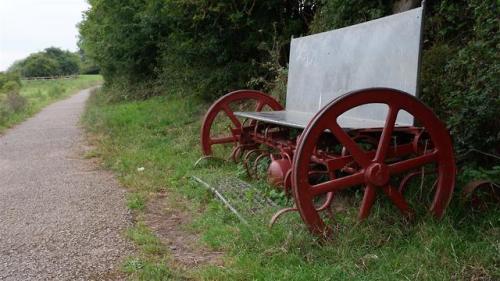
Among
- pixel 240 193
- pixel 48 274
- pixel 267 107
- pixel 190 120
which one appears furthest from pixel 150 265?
pixel 190 120

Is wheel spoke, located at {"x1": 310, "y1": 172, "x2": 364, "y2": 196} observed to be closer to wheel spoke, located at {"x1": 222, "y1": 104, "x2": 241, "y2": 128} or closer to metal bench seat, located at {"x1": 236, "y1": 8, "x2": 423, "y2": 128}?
metal bench seat, located at {"x1": 236, "y1": 8, "x2": 423, "y2": 128}

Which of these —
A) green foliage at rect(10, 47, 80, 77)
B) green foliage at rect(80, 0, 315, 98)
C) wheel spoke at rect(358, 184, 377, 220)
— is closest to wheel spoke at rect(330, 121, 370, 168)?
wheel spoke at rect(358, 184, 377, 220)

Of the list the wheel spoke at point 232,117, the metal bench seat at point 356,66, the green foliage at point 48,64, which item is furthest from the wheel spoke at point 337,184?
the green foliage at point 48,64

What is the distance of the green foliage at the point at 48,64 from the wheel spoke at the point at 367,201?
249 ft

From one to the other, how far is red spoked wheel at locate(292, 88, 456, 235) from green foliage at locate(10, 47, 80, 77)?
248ft

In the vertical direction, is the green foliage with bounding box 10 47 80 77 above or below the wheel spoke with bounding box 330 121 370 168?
above

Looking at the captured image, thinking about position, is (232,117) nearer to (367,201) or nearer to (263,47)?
(367,201)

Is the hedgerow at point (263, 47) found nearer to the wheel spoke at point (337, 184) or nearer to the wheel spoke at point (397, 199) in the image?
the wheel spoke at point (397, 199)

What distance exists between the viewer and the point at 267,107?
7.41 meters

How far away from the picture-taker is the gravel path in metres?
3.50

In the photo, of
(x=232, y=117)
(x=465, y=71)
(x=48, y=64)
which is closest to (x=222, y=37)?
(x=232, y=117)

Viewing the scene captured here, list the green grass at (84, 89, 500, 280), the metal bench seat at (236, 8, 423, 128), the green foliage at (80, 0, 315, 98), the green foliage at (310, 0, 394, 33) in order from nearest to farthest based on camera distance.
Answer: the green grass at (84, 89, 500, 280)
the metal bench seat at (236, 8, 423, 128)
the green foliage at (310, 0, 394, 33)
the green foliage at (80, 0, 315, 98)

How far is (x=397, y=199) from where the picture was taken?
3.55 metres

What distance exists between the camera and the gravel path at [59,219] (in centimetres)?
350
